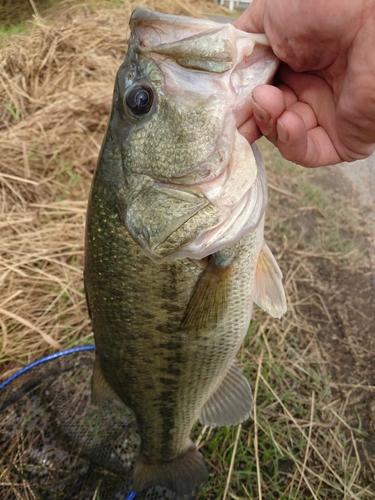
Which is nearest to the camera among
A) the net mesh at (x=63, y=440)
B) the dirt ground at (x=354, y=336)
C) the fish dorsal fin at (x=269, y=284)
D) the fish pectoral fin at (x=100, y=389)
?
the fish dorsal fin at (x=269, y=284)

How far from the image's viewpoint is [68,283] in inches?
107

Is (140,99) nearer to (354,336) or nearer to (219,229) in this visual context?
(219,229)

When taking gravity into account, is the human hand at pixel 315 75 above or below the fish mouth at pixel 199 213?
above

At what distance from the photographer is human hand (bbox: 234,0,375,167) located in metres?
1.15

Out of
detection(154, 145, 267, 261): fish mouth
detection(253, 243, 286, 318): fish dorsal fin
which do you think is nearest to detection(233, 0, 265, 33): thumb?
detection(154, 145, 267, 261): fish mouth

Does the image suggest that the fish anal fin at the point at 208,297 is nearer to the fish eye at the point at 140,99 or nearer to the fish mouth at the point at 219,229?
the fish mouth at the point at 219,229

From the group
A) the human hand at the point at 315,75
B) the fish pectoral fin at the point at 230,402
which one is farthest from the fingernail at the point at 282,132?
the fish pectoral fin at the point at 230,402

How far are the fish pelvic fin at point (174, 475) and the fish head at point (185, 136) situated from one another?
3.33 ft

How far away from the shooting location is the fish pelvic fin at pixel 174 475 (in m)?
1.72

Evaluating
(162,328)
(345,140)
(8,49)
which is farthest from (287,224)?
(8,49)

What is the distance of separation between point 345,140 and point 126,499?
166cm

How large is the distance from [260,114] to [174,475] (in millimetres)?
1442

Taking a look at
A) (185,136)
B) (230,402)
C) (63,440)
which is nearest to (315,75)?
(185,136)

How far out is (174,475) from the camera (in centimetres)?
175
